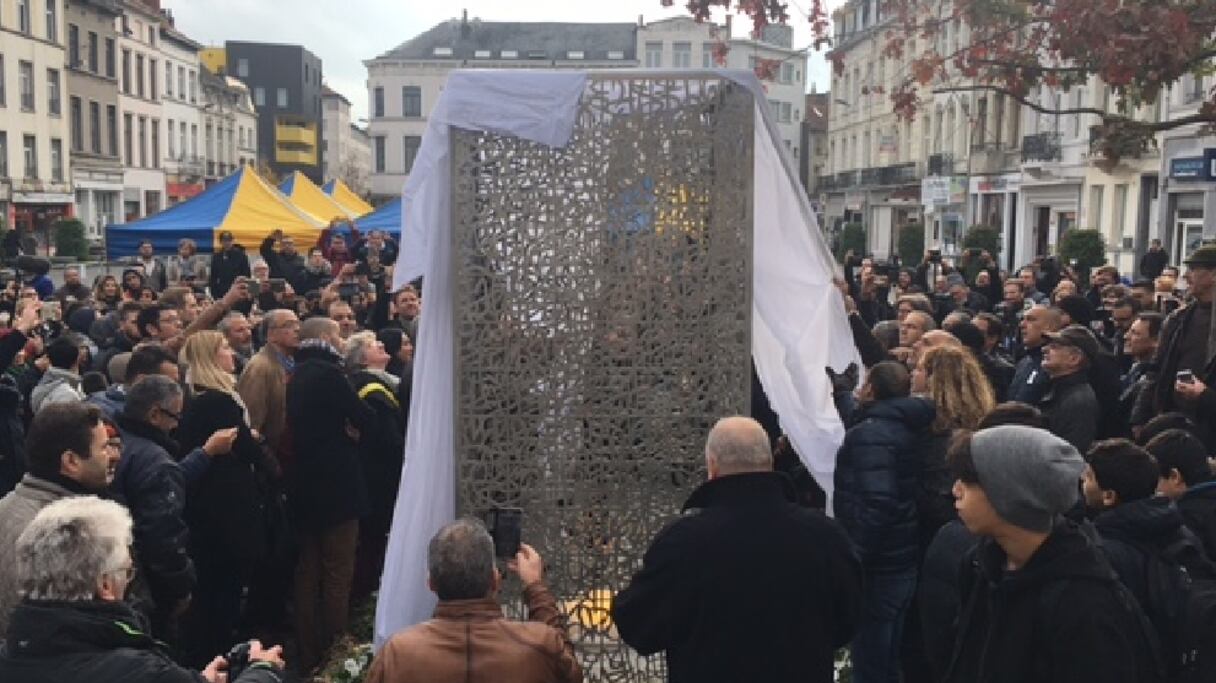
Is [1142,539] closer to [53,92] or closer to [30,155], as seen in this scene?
[30,155]

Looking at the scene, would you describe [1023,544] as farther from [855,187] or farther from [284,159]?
[284,159]

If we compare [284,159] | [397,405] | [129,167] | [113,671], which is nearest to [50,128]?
[129,167]

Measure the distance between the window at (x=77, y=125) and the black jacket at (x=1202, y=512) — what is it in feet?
149

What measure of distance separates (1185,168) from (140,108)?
137 feet

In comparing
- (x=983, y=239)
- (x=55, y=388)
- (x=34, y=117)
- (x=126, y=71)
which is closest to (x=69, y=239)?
(x=34, y=117)

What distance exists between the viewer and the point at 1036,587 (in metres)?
2.72

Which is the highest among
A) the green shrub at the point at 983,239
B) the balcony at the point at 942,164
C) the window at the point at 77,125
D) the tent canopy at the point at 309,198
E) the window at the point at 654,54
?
the window at the point at 654,54

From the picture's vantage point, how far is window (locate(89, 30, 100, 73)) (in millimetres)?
42781

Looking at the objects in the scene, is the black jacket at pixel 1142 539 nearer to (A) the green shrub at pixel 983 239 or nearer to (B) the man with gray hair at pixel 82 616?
(B) the man with gray hair at pixel 82 616

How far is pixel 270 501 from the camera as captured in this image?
5625 mm

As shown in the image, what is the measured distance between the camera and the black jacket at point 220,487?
17.2 feet

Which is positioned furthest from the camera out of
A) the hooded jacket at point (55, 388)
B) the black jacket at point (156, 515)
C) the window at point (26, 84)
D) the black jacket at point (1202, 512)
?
the window at point (26, 84)

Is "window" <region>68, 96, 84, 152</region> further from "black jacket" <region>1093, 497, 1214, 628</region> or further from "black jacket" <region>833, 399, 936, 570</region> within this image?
"black jacket" <region>1093, 497, 1214, 628</region>

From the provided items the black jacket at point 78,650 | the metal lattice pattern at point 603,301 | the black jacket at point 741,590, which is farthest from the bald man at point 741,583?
the metal lattice pattern at point 603,301
